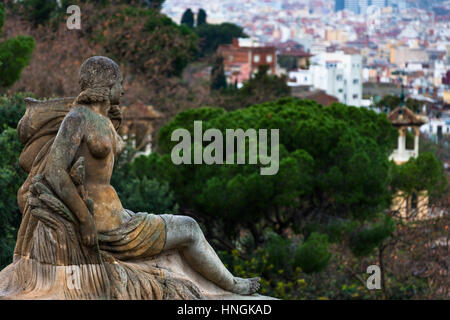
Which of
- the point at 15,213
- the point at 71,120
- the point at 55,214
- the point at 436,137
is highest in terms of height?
the point at 71,120

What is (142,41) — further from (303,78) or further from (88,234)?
(303,78)

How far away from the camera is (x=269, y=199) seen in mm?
21812

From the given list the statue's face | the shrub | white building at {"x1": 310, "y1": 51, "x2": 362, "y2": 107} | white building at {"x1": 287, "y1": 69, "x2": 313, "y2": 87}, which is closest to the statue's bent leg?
the statue's face

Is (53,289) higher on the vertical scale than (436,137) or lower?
higher

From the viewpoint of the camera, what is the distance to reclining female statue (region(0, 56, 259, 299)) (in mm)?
9188

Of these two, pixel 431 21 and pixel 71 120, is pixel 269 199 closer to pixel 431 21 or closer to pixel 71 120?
pixel 71 120

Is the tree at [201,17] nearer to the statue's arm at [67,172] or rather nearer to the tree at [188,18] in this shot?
the tree at [188,18]

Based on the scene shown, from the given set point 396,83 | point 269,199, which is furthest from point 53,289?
point 396,83

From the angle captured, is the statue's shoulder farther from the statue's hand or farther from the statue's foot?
the statue's foot

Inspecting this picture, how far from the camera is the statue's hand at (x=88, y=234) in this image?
9.17 m

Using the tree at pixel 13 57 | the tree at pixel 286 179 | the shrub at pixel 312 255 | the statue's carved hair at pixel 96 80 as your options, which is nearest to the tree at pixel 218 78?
the tree at pixel 286 179

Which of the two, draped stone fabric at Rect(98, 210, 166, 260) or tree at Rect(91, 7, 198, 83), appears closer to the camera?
draped stone fabric at Rect(98, 210, 166, 260)
